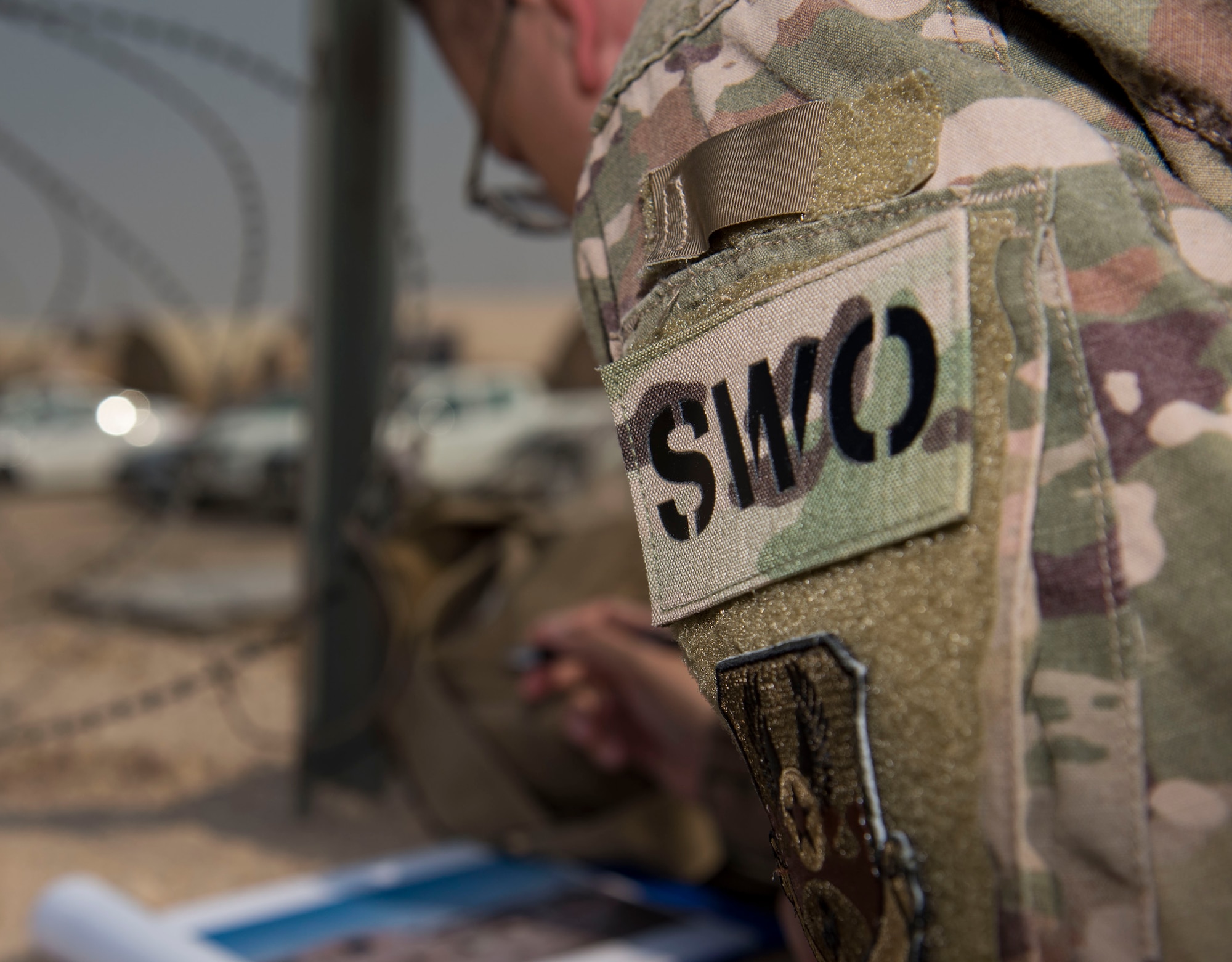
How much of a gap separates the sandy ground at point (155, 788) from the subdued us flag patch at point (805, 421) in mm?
1588

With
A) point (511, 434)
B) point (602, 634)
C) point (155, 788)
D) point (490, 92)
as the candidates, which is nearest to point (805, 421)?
point (490, 92)

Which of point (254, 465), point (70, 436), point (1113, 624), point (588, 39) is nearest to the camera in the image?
point (1113, 624)

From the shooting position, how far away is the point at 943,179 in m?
0.51

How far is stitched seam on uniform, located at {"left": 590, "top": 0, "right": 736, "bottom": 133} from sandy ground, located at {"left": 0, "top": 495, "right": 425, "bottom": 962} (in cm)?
164

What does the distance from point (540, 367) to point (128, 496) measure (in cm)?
722

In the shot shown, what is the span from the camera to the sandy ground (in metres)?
1.99

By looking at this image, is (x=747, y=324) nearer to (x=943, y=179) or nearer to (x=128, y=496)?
(x=943, y=179)

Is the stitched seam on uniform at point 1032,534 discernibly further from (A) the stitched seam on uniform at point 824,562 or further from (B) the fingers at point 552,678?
(B) the fingers at point 552,678

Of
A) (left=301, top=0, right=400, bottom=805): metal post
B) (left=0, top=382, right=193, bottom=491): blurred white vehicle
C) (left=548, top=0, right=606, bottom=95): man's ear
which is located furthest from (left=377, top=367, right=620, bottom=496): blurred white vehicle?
(left=548, top=0, right=606, bottom=95): man's ear

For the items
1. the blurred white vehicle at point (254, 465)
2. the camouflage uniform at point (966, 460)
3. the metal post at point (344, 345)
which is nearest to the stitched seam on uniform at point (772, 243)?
the camouflage uniform at point (966, 460)

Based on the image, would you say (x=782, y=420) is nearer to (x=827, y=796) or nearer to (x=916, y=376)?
(x=916, y=376)

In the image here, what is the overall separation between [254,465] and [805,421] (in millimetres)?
7971

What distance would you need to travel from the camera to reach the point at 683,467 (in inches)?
22.1

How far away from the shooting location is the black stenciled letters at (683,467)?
55 cm
